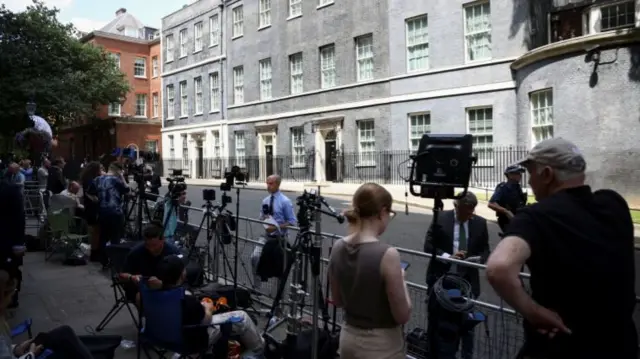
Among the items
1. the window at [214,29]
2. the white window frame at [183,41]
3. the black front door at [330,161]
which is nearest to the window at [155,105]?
the white window frame at [183,41]

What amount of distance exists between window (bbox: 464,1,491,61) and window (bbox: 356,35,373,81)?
4.96 metres

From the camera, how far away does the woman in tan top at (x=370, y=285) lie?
299 cm

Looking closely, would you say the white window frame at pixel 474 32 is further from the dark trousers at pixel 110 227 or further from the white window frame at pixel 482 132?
the dark trousers at pixel 110 227

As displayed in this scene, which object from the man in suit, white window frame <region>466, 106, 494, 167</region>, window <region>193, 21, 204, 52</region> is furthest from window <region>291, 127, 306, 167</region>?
the man in suit

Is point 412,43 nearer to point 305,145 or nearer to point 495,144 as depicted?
point 495,144

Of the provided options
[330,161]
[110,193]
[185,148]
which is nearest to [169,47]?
[185,148]

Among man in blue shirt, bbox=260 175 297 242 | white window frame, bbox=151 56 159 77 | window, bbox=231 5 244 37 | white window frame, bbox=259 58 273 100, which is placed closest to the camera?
man in blue shirt, bbox=260 175 297 242

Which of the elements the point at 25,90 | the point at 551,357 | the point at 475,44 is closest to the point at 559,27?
the point at 475,44

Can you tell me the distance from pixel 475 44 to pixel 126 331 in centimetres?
1889

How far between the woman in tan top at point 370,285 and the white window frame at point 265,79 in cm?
2877

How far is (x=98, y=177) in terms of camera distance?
9.28m

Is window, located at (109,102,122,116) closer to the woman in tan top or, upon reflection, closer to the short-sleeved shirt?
the woman in tan top

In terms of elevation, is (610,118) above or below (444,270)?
above

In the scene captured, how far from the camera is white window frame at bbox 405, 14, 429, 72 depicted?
23.1m
